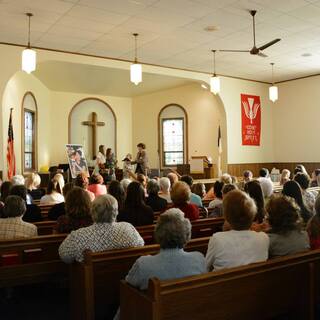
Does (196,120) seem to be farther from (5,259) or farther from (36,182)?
(5,259)

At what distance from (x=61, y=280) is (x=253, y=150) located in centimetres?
853

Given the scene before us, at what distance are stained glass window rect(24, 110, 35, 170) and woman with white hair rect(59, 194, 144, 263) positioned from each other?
750cm

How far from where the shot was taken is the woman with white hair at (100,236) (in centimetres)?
244

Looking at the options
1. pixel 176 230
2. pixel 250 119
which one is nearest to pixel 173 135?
pixel 250 119

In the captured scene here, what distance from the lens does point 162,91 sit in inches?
484

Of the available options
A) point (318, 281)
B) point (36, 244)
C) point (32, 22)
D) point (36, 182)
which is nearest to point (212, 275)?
point (318, 281)

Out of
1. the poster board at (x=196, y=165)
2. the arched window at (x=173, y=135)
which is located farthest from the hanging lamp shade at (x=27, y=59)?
the arched window at (x=173, y=135)

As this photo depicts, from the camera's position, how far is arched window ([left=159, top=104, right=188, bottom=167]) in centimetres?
1216

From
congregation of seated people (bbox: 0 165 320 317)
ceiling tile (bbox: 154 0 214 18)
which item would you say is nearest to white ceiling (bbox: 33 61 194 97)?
ceiling tile (bbox: 154 0 214 18)

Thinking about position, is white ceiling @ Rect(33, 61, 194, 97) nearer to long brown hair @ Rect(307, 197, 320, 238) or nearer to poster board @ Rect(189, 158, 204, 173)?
poster board @ Rect(189, 158, 204, 173)

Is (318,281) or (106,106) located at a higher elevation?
(106,106)

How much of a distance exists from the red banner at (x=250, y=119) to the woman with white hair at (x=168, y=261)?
898 cm

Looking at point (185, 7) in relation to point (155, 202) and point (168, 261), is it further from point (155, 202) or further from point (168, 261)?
point (168, 261)

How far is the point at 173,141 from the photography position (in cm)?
1242
